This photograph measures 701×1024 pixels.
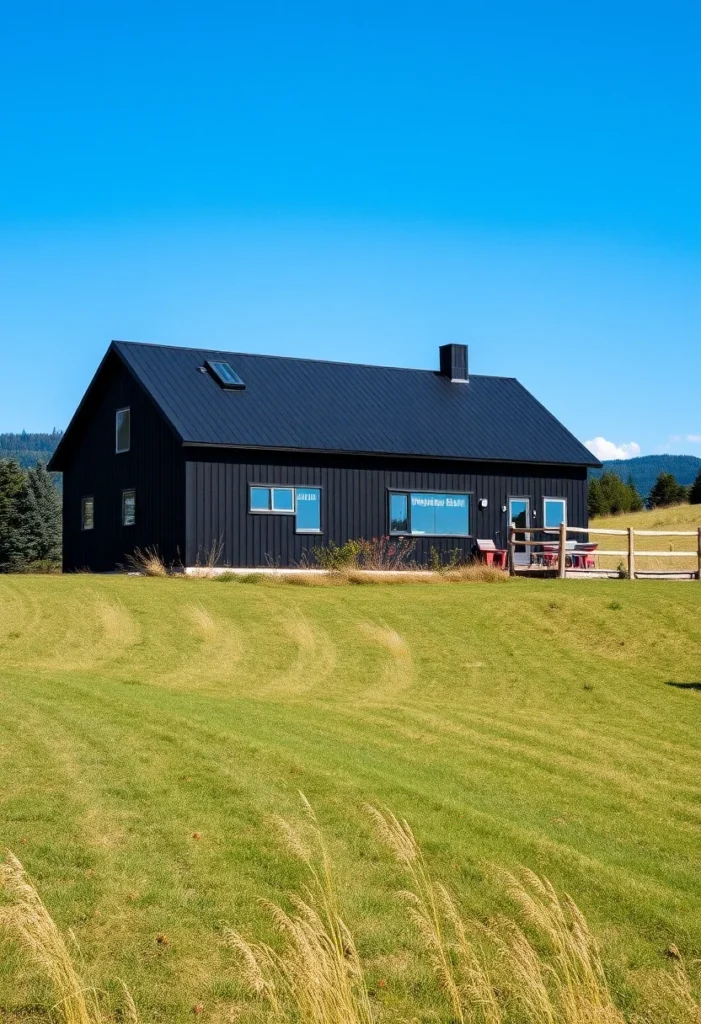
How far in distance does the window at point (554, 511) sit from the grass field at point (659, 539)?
5984mm

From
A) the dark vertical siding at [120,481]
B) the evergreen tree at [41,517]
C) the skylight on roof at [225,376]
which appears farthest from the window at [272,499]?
the evergreen tree at [41,517]

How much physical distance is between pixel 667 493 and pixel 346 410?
7155cm

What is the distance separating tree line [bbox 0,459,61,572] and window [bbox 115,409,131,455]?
31.6m

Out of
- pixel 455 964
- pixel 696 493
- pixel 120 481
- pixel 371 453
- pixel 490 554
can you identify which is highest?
pixel 696 493

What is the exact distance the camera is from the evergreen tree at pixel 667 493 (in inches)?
3918

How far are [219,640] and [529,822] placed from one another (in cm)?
1187

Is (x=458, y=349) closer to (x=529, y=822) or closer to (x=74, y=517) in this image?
(x=74, y=517)

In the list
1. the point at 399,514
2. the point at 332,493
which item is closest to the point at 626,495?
the point at 399,514

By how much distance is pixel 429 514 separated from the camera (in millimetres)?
34781

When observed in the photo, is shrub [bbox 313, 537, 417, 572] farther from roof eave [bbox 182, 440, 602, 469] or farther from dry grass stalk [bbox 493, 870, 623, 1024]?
dry grass stalk [bbox 493, 870, 623, 1024]

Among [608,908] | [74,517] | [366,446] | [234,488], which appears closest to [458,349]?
[366,446]

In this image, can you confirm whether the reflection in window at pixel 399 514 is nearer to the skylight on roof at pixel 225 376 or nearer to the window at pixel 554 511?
the window at pixel 554 511

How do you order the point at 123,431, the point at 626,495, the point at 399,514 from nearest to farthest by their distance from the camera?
the point at 399,514, the point at 123,431, the point at 626,495

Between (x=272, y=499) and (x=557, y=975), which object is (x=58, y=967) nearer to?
(x=557, y=975)
